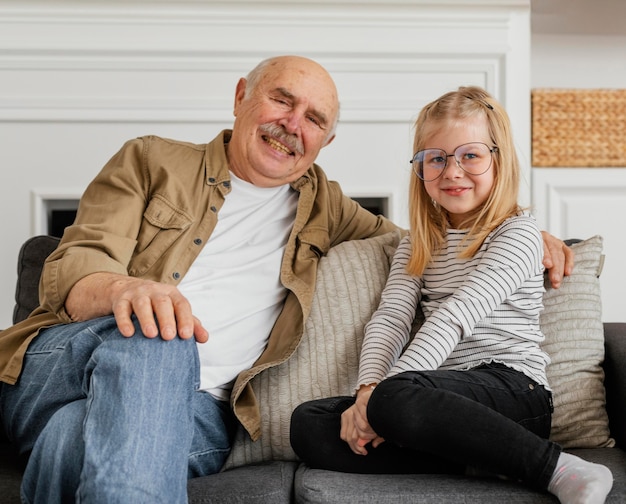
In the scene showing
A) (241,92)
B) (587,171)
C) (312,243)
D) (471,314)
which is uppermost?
(241,92)

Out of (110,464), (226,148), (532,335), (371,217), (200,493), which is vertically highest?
(226,148)

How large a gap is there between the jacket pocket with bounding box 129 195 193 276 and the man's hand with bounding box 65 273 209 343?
283 millimetres

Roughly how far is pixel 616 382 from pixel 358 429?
564 millimetres

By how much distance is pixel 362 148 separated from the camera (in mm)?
2771

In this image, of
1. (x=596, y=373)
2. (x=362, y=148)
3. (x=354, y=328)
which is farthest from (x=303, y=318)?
(x=362, y=148)

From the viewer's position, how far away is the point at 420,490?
1.29m

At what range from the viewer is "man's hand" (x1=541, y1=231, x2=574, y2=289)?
1.68m

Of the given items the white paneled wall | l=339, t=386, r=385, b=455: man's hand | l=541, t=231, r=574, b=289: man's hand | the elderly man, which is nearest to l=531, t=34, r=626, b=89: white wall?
the white paneled wall

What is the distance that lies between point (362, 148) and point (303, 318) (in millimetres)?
A: 1197

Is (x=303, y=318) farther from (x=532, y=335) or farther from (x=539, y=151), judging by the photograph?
(x=539, y=151)

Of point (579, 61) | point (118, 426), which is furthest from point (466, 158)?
point (579, 61)

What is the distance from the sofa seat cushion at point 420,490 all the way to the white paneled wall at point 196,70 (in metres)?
1.50

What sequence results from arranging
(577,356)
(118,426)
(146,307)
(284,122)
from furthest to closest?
(284,122) → (577,356) → (146,307) → (118,426)

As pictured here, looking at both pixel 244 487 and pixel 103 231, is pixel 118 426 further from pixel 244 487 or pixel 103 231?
pixel 103 231
